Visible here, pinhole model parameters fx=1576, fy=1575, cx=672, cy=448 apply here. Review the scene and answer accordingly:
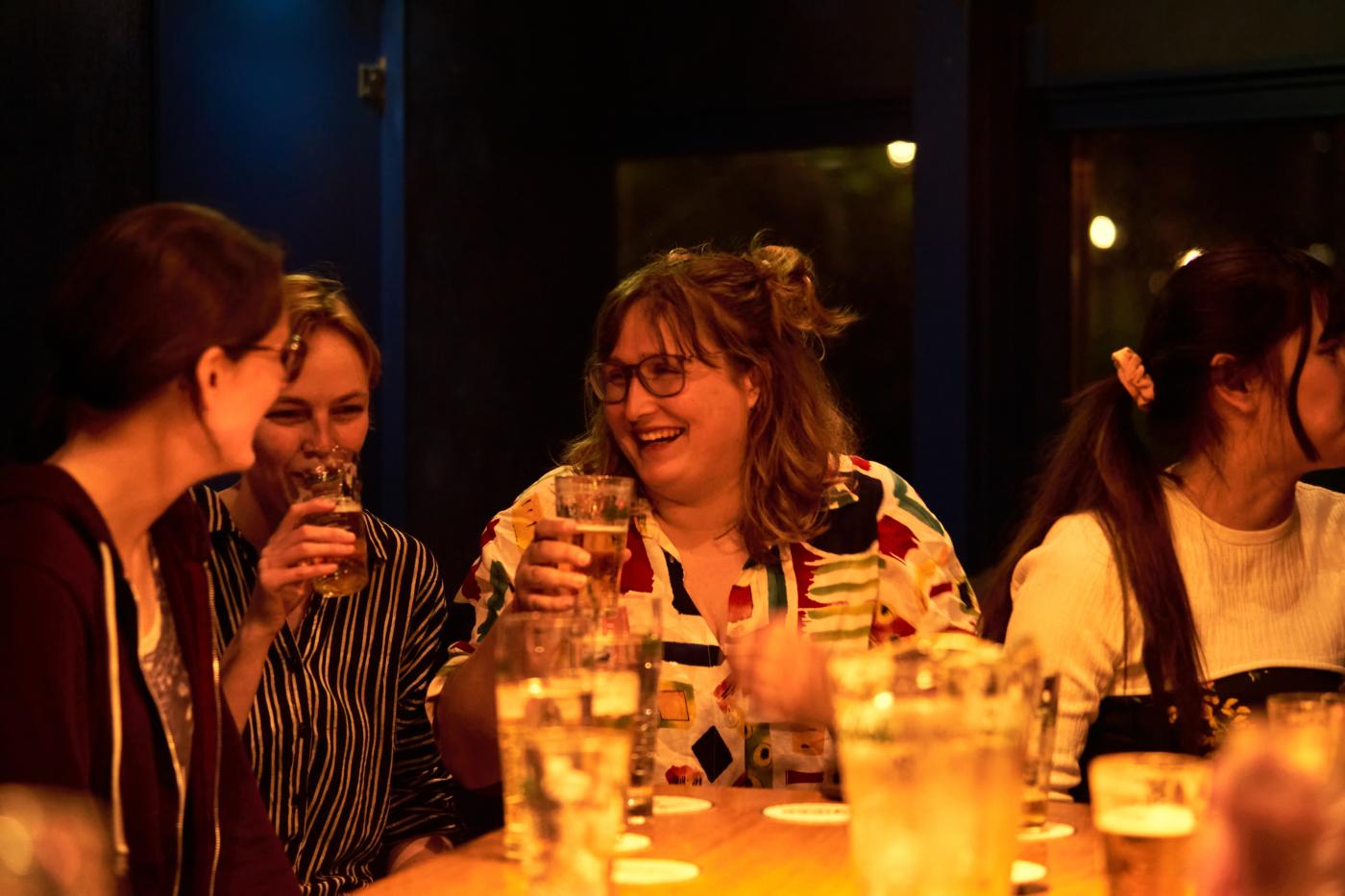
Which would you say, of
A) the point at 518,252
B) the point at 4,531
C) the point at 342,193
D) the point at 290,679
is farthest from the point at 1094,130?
the point at 4,531

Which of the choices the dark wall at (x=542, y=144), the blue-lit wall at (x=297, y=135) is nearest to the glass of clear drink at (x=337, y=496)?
the blue-lit wall at (x=297, y=135)

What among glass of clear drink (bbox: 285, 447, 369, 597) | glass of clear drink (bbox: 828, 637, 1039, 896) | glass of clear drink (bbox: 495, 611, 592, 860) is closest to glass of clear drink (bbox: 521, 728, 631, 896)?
glass of clear drink (bbox: 495, 611, 592, 860)

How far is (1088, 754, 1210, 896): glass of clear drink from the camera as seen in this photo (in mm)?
1188

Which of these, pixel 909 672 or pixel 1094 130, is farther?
pixel 1094 130

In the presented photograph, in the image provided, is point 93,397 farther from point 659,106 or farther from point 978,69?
point 659,106

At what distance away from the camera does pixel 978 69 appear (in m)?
4.57

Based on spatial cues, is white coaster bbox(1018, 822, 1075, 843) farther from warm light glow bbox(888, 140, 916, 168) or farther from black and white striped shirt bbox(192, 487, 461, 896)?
warm light glow bbox(888, 140, 916, 168)

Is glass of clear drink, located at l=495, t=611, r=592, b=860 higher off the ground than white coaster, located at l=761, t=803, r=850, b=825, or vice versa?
glass of clear drink, located at l=495, t=611, r=592, b=860

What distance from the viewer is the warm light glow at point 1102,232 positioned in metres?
4.84

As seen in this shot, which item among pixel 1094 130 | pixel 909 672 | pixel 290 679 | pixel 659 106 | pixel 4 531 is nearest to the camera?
pixel 909 672

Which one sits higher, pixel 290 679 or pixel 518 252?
pixel 518 252

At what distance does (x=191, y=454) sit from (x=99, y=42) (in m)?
1.76

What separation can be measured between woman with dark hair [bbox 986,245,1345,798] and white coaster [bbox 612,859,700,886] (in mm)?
996

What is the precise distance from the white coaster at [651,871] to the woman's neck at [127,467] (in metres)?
0.62
